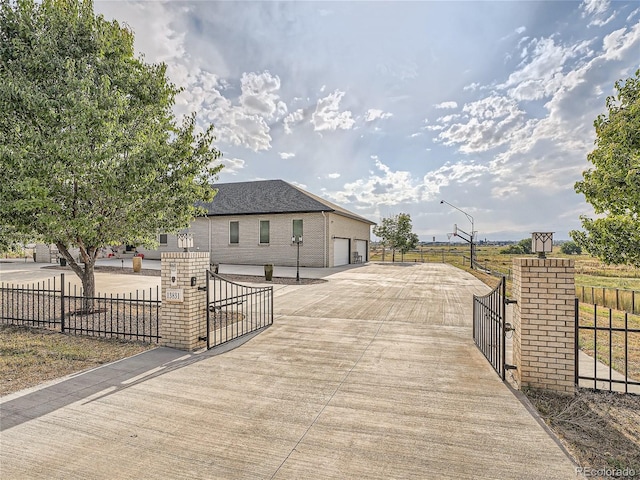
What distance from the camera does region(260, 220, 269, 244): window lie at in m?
23.7

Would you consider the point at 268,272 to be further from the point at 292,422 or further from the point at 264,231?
the point at 292,422

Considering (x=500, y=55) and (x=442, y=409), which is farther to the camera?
(x=500, y=55)

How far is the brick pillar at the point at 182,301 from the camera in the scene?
518 centimetres

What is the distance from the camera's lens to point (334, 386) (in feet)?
12.6

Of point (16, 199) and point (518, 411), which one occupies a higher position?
point (16, 199)

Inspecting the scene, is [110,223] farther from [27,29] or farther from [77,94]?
[27,29]

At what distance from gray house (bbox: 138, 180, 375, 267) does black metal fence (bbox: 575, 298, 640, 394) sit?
17.0m

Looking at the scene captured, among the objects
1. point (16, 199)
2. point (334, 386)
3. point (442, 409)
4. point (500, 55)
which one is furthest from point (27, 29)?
point (500, 55)

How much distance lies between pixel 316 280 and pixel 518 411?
1227 centimetres

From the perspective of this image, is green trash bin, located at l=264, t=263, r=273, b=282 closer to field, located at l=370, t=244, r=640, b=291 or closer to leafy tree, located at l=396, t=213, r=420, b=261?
field, located at l=370, t=244, r=640, b=291

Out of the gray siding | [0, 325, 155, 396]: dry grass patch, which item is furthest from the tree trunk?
the gray siding

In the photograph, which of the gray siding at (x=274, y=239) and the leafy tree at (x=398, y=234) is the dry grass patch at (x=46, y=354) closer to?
the gray siding at (x=274, y=239)

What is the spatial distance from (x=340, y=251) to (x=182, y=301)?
2043 centimetres

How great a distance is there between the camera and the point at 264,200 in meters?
24.9
